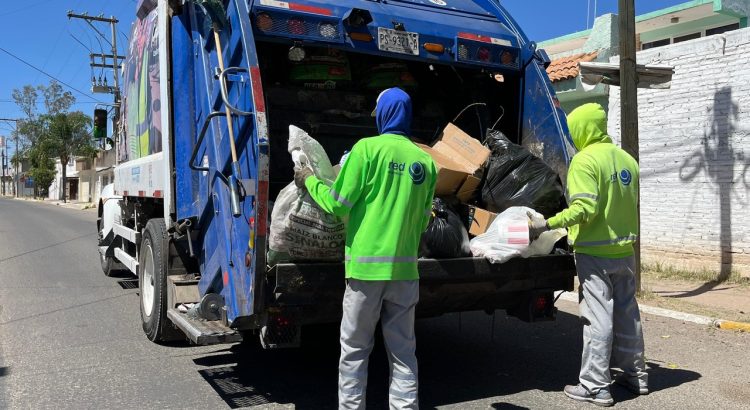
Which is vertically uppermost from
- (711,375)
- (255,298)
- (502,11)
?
(502,11)

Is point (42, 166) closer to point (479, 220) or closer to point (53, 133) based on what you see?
A: point (53, 133)

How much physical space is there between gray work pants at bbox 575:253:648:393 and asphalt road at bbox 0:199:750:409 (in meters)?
0.21

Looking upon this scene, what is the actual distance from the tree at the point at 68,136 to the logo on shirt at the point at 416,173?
5444 centimetres

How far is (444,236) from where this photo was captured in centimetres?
396

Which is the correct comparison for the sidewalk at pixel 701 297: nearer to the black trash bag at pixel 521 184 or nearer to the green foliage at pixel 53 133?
the black trash bag at pixel 521 184

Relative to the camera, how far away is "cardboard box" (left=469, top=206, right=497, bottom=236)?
14.0 ft

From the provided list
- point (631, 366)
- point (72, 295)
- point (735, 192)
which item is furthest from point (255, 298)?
point (735, 192)

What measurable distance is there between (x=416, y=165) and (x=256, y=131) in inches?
35.9

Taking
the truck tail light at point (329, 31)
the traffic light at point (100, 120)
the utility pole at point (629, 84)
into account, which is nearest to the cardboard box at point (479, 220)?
the truck tail light at point (329, 31)

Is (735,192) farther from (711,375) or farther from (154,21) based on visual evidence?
(154,21)

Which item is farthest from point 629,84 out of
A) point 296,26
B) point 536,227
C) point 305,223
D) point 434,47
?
point 305,223

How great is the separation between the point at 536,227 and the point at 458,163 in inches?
28.3

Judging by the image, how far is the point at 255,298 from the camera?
3529mm

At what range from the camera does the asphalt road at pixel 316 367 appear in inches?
166
